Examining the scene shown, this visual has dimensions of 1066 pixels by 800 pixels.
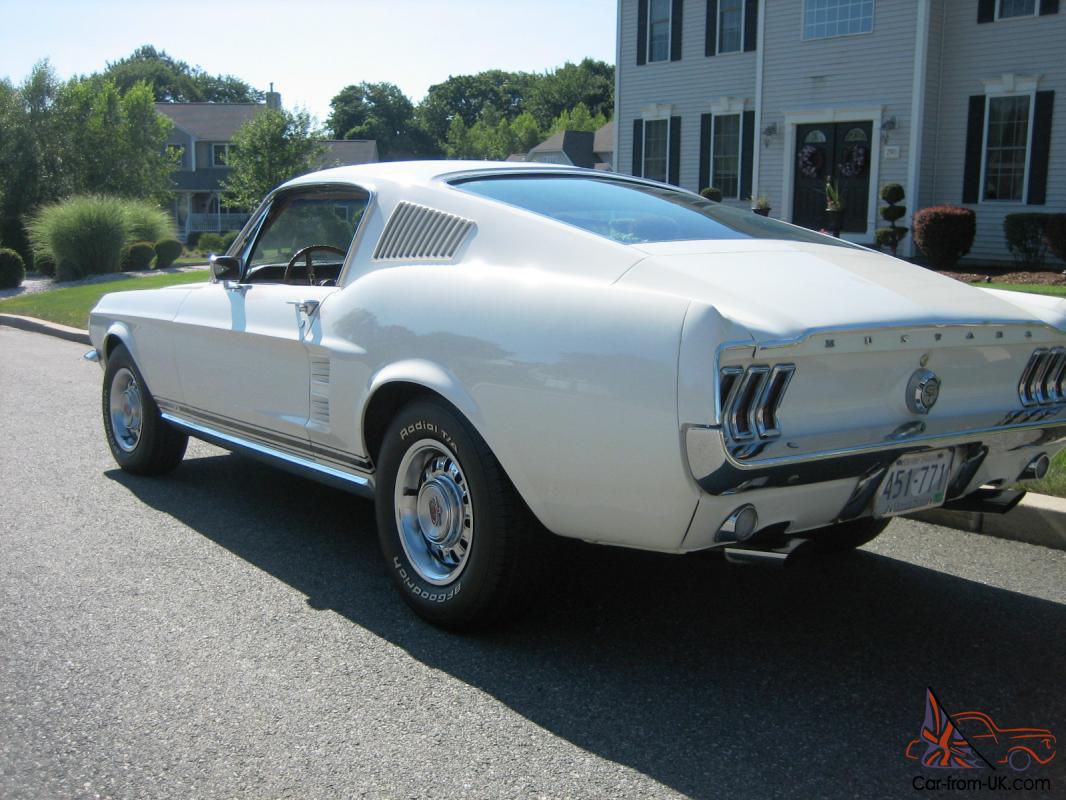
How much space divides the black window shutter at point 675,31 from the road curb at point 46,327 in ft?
48.5

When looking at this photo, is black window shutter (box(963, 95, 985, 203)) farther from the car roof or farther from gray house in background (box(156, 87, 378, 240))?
gray house in background (box(156, 87, 378, 240))

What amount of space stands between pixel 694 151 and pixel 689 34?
251 centimetres

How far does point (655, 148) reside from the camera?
24906 millimetres

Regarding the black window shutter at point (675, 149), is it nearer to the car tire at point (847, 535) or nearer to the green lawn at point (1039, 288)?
the green lawn at point (1039, 288)

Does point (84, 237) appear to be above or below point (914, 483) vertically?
below

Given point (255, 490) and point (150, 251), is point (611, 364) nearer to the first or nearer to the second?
point (255, 490)

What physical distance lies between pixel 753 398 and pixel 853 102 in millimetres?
19303

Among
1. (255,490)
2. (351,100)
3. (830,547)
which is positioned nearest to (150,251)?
(255,490)

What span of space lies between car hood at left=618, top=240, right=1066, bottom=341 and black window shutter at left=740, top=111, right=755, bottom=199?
64.1ft

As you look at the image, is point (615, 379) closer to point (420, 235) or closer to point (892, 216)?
point (420, 235)

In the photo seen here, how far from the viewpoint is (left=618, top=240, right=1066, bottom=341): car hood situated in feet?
10.5

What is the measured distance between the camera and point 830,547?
482 centimetres

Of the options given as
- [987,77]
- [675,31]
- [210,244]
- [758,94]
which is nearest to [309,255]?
[987,77]

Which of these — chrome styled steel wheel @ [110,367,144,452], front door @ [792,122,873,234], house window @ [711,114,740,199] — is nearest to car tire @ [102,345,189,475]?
chrome styled steel wheel @ [110,367,144,452]
